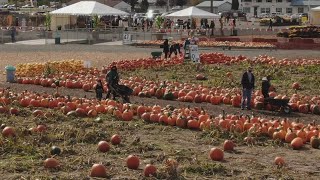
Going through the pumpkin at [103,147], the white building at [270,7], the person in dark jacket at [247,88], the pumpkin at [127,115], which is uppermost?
the white building at [270,7]

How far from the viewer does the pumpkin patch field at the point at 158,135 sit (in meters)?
11.3

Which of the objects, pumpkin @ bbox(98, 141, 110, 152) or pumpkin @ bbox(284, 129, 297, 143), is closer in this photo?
pumpkin @ bbox(98, 141, 110, 152)

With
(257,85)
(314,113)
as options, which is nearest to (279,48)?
(257,85)

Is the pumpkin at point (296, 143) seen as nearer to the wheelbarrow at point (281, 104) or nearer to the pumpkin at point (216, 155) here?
the pumpkin at point (216, 155)

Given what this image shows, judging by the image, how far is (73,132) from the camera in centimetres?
1448

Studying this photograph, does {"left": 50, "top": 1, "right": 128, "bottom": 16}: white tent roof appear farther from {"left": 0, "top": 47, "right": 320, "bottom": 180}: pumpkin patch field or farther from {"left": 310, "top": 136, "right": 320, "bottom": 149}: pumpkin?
{"left": 310, "top": 136, "right": 320, "bottom": 149}: pumpkin

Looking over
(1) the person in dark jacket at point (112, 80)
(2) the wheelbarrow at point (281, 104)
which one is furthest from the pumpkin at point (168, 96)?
(2) the wheelbarrow at point (281, 104)

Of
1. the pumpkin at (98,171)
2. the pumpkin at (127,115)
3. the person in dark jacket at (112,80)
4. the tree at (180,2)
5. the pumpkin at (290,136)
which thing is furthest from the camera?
the tree at (180,2)

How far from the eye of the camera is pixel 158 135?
15.0 m

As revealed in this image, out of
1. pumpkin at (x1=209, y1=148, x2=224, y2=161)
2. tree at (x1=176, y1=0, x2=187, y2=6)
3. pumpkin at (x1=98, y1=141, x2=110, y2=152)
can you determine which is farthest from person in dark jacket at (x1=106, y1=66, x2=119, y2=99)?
tree at (x1=176, y1=0, x2=187, y2=6)

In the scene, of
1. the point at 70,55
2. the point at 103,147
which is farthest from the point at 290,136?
the point at 70,55

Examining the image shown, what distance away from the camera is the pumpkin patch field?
11.3m

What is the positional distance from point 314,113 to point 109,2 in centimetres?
10673

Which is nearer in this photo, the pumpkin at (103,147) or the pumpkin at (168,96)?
the pumpkin at (103,147)
